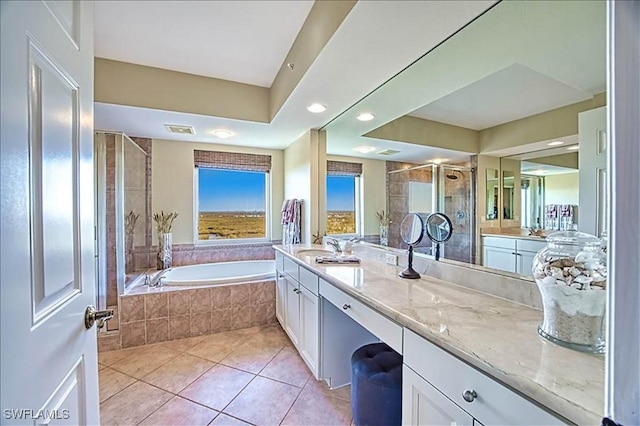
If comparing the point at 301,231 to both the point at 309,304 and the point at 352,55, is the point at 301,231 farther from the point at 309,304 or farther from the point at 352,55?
the point at 352,55

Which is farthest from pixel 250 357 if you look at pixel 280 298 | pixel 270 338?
pixel 280 298

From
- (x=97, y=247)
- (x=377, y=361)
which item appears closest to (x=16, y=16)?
(x=377, y=361)

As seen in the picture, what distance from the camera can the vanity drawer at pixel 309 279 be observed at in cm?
203

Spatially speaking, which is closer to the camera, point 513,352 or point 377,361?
point 513,352

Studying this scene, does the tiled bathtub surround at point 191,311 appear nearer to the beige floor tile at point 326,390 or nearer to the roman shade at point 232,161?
the beige floor tile at point 326,390

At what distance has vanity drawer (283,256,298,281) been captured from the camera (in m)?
2.45

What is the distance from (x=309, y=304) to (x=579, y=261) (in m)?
1.61

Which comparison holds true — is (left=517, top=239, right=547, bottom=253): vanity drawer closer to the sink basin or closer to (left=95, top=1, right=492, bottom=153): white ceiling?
(left=95, top=1, right=492, bottom=153): white ceiling

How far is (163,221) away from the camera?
3.74 m

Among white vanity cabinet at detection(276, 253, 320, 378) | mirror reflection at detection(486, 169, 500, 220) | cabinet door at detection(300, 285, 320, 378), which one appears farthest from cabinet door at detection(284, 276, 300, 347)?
mirror reflection at detection(486, 169, 500, 220)

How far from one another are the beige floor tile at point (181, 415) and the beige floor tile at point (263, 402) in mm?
124

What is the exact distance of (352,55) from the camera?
167 cm

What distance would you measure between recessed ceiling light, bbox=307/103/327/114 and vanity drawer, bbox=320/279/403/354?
4.84 feet

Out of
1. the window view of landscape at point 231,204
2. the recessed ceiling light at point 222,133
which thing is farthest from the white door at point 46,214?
the window view of landscape at point 231,204
